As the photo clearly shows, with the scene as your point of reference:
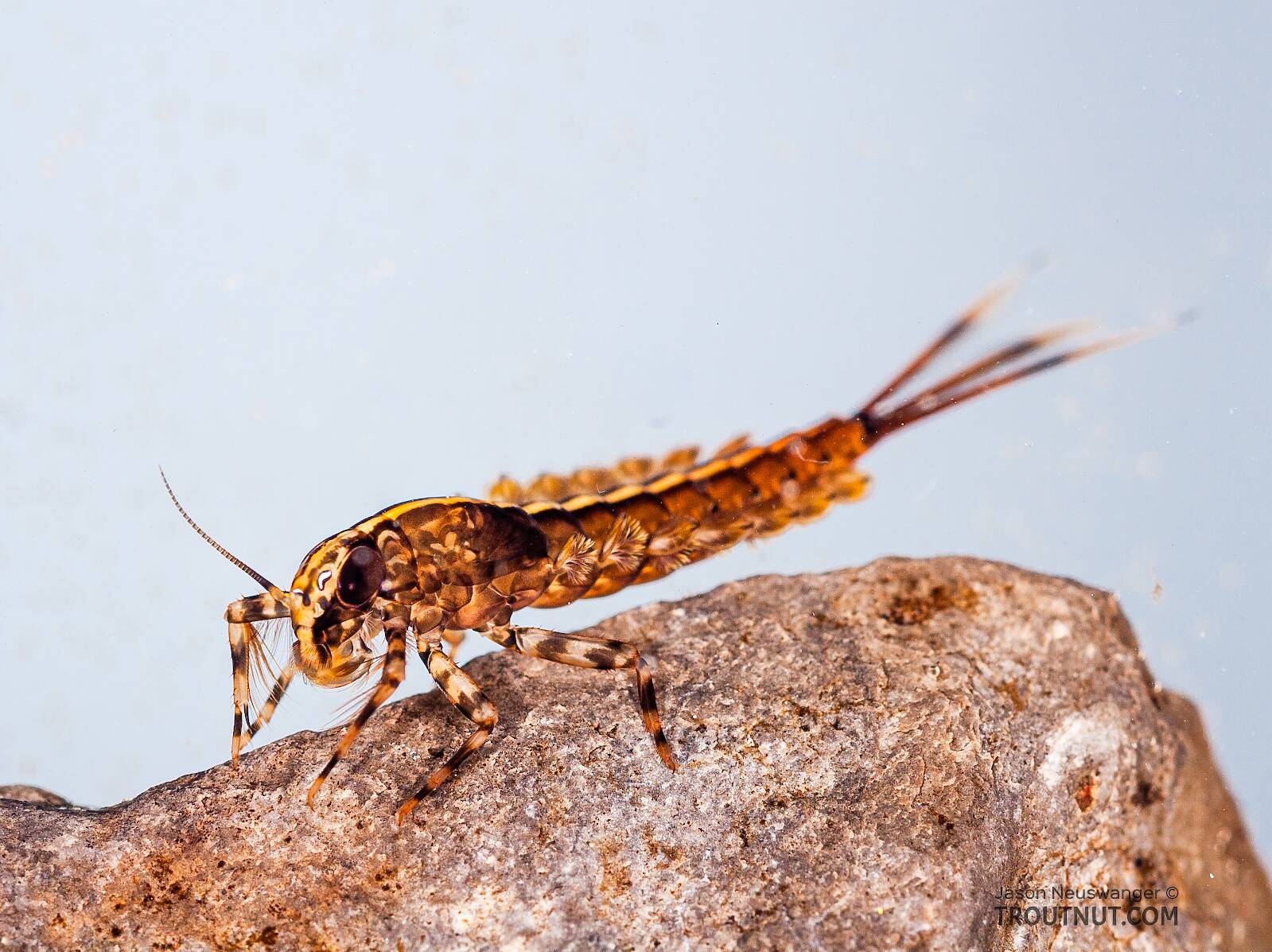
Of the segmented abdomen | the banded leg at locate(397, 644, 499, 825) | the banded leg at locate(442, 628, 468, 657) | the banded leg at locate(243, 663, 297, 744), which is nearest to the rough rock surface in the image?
the banded leg at locate(397, 644, 499, 825)

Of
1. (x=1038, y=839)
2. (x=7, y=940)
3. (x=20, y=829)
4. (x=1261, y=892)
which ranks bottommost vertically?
(x=1261, y=892)

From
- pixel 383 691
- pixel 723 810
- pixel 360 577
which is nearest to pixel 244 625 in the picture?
pixel 360 577

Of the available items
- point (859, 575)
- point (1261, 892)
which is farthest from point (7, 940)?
point (1261, 892)

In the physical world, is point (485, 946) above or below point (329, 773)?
below

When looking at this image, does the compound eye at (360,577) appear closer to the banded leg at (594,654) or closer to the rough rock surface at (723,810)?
the rough rock surface at (723,810)

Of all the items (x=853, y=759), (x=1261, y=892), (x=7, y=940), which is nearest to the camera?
(x=7, y=940)

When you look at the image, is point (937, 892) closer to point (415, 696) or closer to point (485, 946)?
point (485, 946)

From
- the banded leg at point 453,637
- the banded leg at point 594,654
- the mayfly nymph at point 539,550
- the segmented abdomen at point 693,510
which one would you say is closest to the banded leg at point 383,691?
the mayfly nymph at point 539,550
